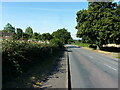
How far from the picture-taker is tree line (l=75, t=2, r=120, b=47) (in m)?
31.7

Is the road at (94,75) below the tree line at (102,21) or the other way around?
below

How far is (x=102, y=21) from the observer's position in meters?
33.2

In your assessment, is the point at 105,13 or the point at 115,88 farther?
the point at 105,13

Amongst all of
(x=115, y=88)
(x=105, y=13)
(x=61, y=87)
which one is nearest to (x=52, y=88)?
(x=61, y=87)

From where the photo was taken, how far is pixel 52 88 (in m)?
6.36

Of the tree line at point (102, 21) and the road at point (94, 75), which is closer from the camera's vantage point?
the road at point (94, 75)

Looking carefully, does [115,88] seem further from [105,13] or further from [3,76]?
[105,13]

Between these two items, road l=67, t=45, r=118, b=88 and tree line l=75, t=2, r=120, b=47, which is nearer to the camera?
road l=67, t=45, r=118, b=88

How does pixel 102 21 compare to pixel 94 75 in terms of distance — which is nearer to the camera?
pixel 94 75

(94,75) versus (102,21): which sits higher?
(102,21)

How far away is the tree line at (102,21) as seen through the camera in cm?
3166

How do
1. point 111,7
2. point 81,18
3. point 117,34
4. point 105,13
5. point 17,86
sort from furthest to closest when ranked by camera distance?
point 81,18 < point 111,7 < point 105,13 < point 117,34 < point 17,86

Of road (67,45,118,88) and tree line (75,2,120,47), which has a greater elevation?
tree line (75,2,120,47)

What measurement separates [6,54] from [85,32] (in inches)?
1316
